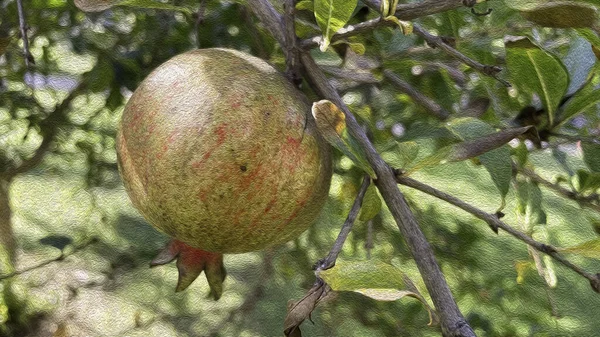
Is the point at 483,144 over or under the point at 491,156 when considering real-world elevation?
over

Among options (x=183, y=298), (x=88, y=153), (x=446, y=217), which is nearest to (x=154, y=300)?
(x=183, y=298)

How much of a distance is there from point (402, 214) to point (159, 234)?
966mm

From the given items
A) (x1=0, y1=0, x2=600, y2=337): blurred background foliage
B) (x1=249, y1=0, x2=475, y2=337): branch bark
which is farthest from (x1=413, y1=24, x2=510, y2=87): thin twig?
(x1=0, y1=0, x2=600, y2=337): blurred background foliage

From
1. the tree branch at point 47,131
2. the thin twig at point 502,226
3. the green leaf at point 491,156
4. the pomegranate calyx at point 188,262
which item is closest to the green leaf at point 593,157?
the green leaf at point 491,156

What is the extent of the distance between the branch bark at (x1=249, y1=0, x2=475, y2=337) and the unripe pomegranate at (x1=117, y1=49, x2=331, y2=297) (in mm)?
39

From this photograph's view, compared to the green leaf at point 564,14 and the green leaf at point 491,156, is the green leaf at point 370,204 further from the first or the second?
the green leaf at point 564,14

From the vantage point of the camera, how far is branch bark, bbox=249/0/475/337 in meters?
0.63

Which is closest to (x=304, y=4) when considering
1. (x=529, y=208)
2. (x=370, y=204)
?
(x=370, y=204)

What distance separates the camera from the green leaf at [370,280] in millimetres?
624

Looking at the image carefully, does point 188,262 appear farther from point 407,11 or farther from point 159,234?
point 159,234

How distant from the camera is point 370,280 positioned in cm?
64

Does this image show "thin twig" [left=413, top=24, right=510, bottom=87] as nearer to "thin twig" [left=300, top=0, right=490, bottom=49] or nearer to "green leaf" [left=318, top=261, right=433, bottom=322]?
"thin twig" [left=300, top=0, right=490, bottom=49]

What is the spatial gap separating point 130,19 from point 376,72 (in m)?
0.59

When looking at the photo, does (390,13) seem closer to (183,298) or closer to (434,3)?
(434,3)
